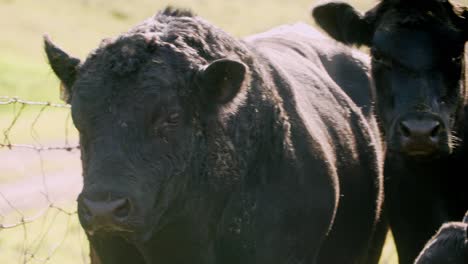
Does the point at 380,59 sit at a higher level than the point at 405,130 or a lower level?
higher

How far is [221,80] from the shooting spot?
6086mm

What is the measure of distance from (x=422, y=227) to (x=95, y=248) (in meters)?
2.92

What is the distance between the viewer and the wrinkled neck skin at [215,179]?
20.2 feet

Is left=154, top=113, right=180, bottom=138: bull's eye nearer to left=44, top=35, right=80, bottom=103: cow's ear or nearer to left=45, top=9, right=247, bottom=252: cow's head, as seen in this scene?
left=45, top=9, right=247, bottom=252: cow's head

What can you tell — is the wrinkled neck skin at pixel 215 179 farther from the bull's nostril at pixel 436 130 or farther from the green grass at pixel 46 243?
the green grass at pixel 46 243

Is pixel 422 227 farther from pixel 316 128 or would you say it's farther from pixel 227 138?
pixel 227 138

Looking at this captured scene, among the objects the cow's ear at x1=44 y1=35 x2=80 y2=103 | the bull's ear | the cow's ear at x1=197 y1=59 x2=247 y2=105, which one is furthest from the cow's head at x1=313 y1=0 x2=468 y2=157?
the cow's ear at x1=44 y1=35 x2=80 y2=103

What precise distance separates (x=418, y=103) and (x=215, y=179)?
2047 mm

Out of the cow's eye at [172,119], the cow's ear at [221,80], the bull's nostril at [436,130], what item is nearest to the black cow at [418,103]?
the bull's nostril at [436,130]

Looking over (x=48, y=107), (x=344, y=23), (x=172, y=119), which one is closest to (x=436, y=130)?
(x=344, y=23)

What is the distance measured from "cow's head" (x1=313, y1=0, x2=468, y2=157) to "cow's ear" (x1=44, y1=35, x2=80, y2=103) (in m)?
2.43

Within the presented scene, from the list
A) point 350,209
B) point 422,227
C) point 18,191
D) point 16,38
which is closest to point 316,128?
point 350,209

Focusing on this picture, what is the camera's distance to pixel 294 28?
984cm

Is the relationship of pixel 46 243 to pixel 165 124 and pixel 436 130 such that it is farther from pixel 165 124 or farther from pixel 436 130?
pixel 165 124
